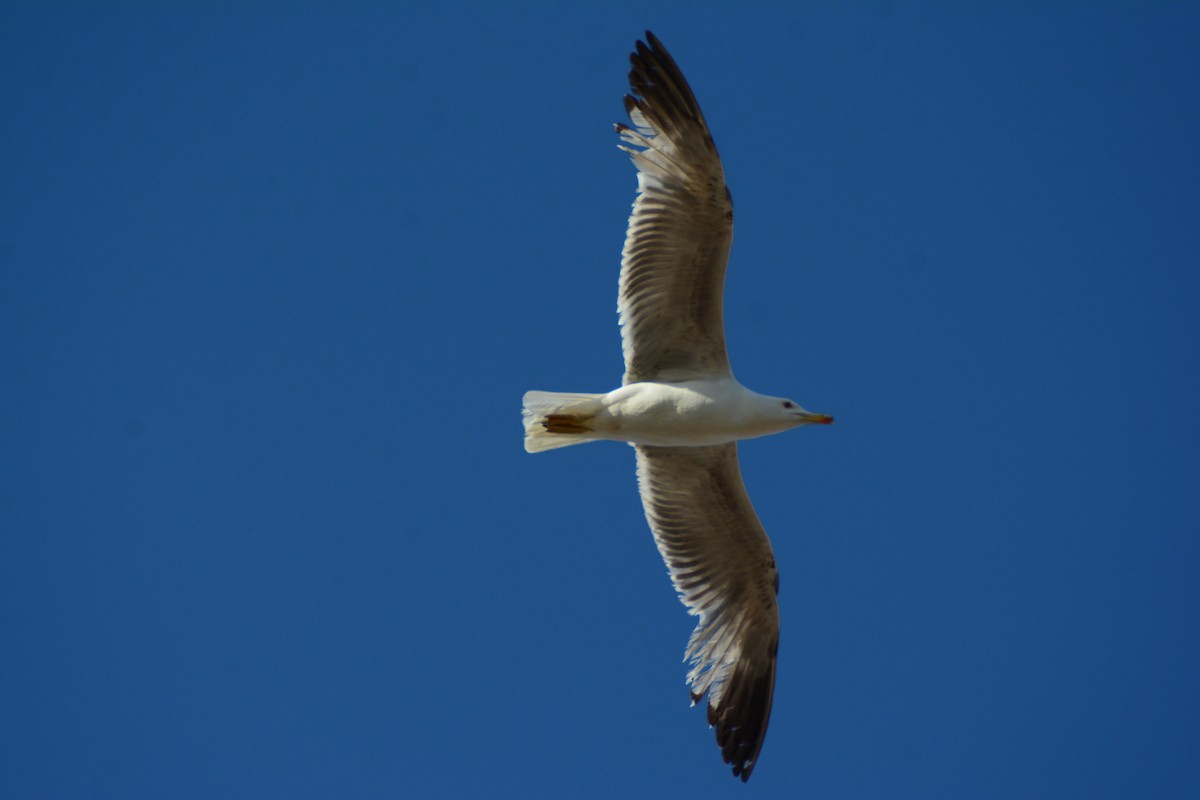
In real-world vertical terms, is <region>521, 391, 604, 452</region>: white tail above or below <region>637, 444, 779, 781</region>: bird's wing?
above

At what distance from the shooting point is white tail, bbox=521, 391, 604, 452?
912 centimetres

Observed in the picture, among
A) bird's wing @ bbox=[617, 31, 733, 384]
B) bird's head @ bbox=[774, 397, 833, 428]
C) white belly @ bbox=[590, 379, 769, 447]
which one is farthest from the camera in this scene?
bird's head @ bbox=[774, 397, 833, 428]

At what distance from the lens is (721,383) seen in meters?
9.16

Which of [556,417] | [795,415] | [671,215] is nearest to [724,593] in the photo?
[795,415]

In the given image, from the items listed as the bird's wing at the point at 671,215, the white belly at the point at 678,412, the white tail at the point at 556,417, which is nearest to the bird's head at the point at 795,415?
the white belly at the point at 678,412

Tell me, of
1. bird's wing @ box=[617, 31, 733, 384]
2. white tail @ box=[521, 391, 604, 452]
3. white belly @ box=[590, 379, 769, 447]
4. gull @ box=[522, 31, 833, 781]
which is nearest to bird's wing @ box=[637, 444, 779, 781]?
gull @ box=[522, 31, 833, 781]

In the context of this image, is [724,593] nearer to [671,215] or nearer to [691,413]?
[691,413]

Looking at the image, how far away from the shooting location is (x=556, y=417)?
9125 mm

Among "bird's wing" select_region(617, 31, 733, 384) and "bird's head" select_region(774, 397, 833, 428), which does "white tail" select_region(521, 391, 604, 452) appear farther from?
"bird's head" select_region(774, 397, 833, 428)

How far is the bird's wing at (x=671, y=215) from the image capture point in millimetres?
8719

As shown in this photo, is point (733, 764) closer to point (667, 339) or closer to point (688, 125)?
point (667, 339)

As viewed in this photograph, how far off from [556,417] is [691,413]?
3.02 ft

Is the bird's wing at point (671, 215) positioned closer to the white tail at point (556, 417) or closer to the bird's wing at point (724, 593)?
the white tail at point (556, 417)

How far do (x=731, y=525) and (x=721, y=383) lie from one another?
1.22 meters
